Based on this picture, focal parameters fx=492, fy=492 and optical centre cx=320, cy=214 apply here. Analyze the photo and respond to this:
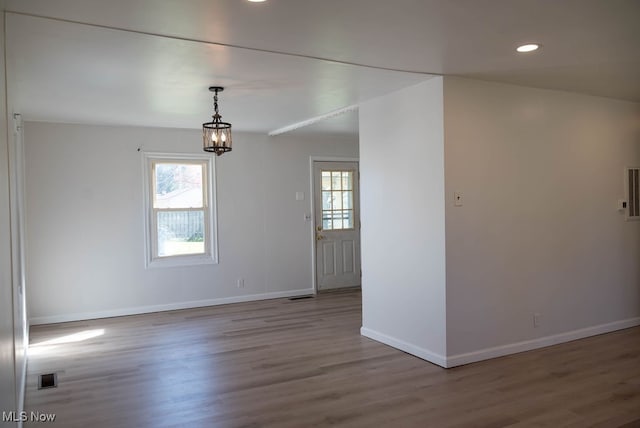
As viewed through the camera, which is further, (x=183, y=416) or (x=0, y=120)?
(x=183, y=416)

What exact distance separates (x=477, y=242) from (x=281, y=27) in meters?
2.45


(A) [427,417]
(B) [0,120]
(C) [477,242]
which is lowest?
(A) [427,417]

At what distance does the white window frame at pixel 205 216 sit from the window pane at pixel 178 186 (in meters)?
0.08

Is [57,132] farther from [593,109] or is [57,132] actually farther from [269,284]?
[593,109]

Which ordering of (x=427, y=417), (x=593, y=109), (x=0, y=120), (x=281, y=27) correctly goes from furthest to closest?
1. (x=593, y=109)
2. (x=427, y=417)
3. (x=281, y=27)
4. (x=0, y=120)

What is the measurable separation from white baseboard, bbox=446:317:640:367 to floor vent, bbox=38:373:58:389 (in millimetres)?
3155

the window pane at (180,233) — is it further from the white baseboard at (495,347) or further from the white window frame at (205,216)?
the white baseboard at (495,347)

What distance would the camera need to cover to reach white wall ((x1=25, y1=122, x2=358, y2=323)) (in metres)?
5.89

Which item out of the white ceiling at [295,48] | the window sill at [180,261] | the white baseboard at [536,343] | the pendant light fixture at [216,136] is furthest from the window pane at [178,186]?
the white baseboard at [536,343]

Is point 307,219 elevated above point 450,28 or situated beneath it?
situated beneath

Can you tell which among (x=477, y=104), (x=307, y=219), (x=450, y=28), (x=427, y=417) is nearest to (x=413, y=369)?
(x=427, y=417)

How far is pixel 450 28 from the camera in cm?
295

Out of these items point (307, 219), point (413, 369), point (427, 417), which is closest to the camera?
point (427, 417)

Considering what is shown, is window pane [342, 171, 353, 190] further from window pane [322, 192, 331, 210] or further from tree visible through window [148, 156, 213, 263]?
tree visible through window [148, 156, 213, 263]
